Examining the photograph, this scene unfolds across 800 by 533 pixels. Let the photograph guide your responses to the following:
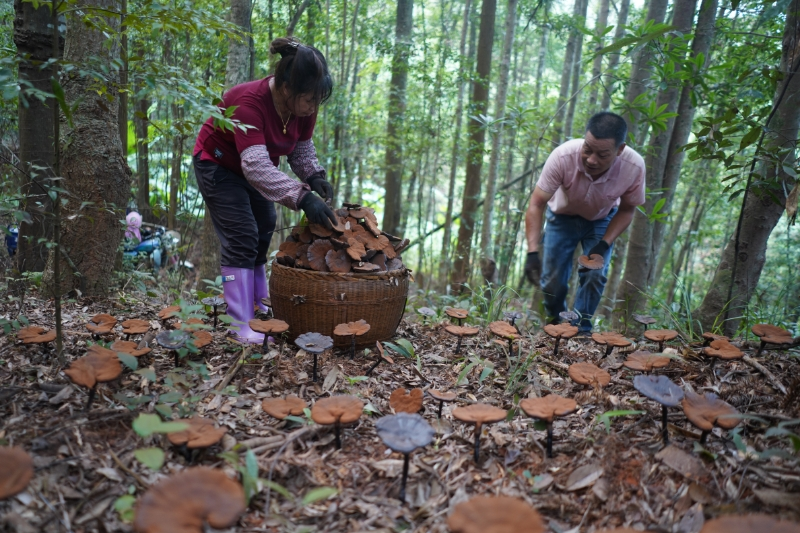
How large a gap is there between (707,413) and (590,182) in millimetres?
2186

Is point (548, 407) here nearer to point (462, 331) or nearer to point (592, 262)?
point (462, 331)

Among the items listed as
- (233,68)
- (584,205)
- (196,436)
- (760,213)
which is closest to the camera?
(196,436)

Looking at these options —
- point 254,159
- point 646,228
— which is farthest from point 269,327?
point 646,228

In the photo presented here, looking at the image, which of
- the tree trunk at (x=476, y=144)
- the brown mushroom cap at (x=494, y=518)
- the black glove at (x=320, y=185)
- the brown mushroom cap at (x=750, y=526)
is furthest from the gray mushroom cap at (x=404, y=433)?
the tree trunk at (x=476, y=144)

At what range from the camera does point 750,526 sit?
1.19 metres

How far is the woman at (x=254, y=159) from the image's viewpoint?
8.71ft

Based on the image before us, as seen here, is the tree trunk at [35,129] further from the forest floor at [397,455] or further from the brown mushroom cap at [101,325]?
the forest floor at [397,455]

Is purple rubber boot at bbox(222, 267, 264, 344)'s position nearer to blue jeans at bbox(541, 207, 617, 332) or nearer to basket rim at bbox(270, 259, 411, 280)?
basket rim at bbox(270, 259, 411, 280)

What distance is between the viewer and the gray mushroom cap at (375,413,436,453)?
5.17 ft

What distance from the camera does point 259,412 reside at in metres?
2.21

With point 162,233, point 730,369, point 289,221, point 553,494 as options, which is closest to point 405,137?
point 289,221

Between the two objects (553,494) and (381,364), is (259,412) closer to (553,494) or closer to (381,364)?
(381,364)

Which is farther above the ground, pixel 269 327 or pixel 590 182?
pixel 590 182

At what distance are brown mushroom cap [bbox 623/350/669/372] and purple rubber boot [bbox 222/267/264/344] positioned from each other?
2.02m
